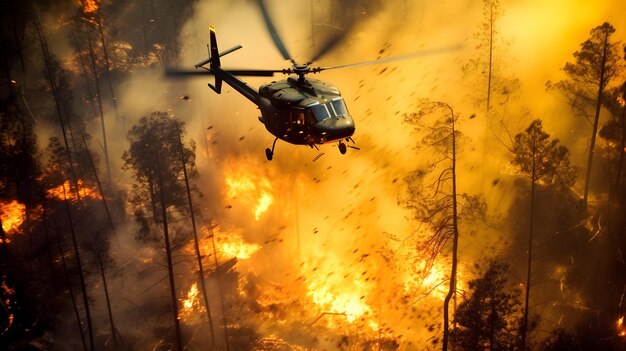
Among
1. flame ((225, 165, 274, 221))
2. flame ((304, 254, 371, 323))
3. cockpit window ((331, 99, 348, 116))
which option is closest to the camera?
cockpit window ((331, 99, 348, 116))

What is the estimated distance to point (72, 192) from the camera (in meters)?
32.7

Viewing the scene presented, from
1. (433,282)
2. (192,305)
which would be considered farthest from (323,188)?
(192,305)

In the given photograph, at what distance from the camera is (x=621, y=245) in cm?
2427

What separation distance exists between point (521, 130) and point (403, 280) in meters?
14.7

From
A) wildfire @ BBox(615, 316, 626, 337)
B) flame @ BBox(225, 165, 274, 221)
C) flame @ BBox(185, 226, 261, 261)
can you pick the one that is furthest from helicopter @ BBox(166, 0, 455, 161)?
flame @ BBox(225, 165, 274, 221)

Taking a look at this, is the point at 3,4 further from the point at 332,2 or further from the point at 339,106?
the point at 339,106

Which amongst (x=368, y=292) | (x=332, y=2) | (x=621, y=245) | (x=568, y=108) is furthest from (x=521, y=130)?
(x=332, y=2)

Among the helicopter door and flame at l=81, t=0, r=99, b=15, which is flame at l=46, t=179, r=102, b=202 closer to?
flame at l=81, t=0, r=99, b=15

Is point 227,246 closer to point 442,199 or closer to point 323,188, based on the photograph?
point 323,188

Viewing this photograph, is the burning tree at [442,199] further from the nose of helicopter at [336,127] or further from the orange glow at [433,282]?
the orange glow at [433,282]

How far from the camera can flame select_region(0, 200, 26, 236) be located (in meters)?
31.4

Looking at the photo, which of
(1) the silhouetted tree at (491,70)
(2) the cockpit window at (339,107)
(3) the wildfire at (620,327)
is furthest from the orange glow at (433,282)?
(2) the cockpit window at (339,107)

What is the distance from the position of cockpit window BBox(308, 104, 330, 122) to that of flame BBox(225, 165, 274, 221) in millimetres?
28206

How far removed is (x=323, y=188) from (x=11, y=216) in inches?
1062
